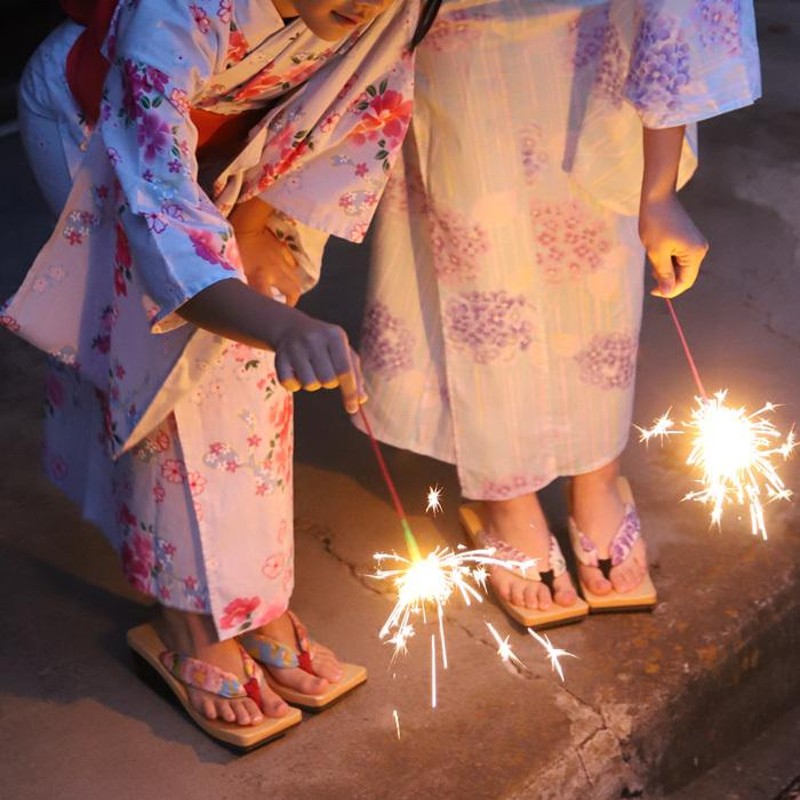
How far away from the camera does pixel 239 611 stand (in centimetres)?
236

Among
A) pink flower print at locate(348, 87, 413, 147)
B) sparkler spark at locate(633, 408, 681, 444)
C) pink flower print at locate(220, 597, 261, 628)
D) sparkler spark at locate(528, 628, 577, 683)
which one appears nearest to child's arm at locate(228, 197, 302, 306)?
pink flower print at locate(348, 87, 413, 147)

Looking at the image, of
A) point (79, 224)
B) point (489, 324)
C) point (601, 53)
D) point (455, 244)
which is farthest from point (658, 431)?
point (79, 224)

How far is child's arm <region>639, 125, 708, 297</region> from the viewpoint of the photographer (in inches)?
93.7

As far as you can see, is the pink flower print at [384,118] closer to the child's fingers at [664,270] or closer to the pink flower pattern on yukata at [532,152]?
the pink flower pattern on yukata at [532,152]

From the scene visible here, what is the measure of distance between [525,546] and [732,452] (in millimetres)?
379

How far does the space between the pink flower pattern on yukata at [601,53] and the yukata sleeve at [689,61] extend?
87 mm

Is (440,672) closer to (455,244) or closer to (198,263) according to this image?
(455,244)

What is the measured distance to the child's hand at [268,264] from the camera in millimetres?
2350

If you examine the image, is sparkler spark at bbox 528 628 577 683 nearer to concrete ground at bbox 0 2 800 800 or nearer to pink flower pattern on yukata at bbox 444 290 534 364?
concrete ground at bbox 0 2 800 800

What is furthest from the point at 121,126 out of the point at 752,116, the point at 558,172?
the point at 752,116

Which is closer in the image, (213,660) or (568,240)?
(213,660)

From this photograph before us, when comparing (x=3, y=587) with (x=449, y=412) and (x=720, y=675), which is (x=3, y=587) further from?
(x=720, y=675)

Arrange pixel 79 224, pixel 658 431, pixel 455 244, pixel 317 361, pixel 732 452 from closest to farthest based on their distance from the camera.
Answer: pixel 317 361, pixel 79 224, pixel 455 244, pixel 732 452, pixel 658 431

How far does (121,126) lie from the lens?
2037 millimetres
